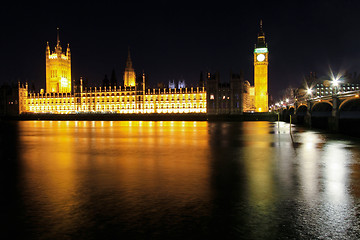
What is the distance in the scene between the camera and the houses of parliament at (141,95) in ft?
398

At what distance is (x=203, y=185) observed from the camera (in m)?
12.0

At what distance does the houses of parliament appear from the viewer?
121375 mm

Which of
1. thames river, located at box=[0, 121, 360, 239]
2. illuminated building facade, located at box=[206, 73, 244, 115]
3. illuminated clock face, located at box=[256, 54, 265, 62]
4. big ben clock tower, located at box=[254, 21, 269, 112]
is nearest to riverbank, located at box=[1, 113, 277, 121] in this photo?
illuminated building facade, located at box=[206, 73, 244, 115]

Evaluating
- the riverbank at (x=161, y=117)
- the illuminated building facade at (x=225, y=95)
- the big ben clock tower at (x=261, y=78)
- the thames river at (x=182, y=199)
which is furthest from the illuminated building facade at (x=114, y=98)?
the thames river at (x=182, y=199)

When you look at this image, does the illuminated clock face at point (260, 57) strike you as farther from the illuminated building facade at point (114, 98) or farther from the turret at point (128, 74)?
the turret at point (128, 74)

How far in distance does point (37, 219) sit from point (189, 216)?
12.2 ft

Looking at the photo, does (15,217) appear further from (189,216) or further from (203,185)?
(203,185)

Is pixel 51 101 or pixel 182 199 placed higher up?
pixel 51 101

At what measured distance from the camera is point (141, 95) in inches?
5404

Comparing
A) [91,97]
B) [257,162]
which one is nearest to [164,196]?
[257,162]

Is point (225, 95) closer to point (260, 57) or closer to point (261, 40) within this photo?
point (260, 57)

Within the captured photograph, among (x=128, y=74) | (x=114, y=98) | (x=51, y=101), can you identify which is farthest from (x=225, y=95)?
(x=51, y=101)

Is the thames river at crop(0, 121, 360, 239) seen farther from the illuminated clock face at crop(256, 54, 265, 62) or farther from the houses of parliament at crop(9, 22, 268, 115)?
the illuminated clock face at crop(256, 54, 265, 62)

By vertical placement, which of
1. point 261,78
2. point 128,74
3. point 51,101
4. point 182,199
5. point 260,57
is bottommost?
point 182,199
